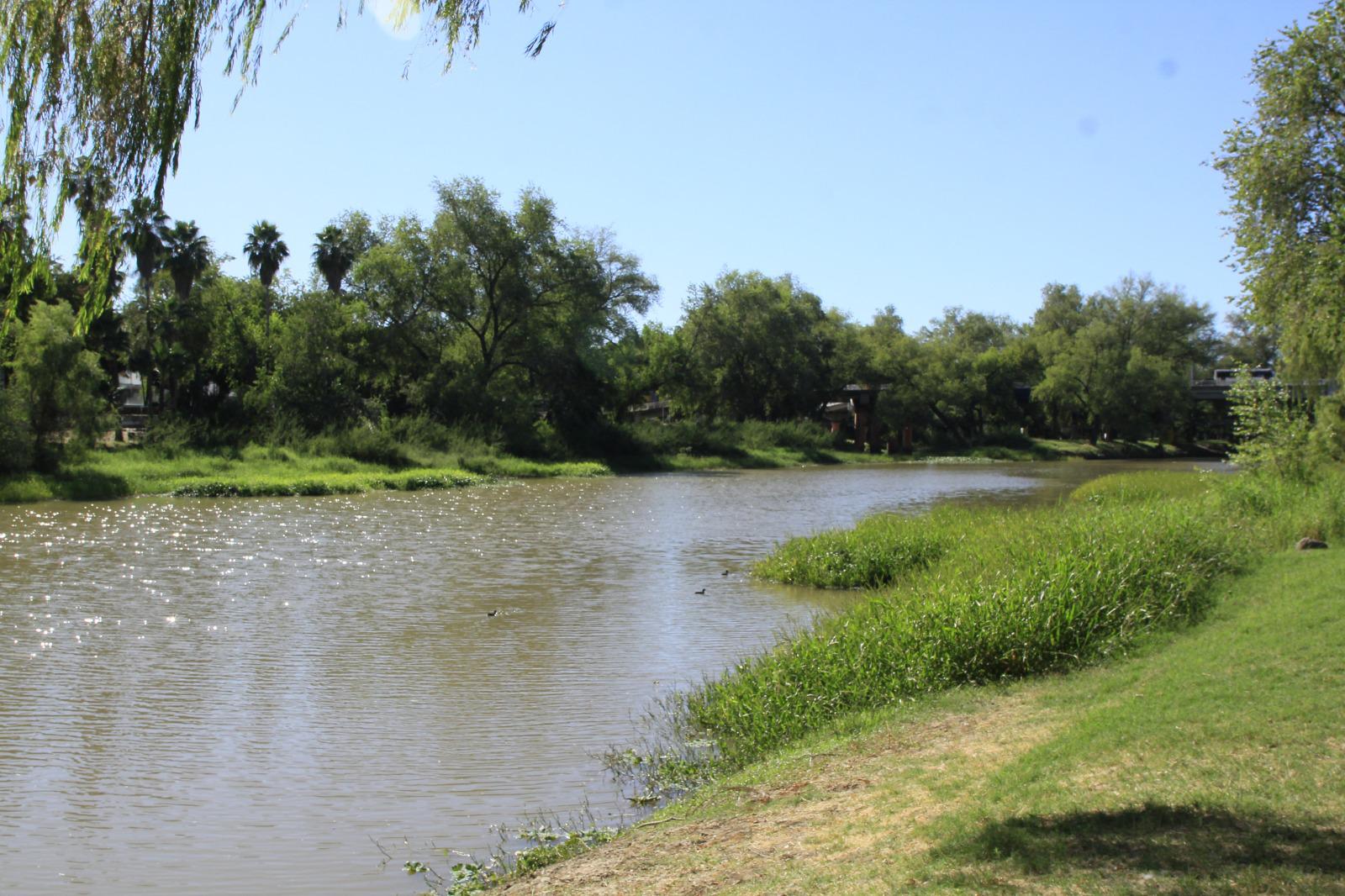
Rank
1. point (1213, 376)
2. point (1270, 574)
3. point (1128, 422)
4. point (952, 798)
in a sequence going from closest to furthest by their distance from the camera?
point (952, 798) → point (1270, 574) → point (1128, 422) → point (1213, 376)

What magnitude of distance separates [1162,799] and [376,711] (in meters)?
7.66

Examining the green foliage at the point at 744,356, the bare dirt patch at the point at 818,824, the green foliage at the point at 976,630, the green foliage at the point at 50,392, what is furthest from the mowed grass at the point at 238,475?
the bare dirt patch at the point at 818,824

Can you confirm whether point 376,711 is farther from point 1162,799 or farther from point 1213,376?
point 1213,376

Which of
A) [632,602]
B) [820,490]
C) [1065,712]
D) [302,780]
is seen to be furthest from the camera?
[820,490]

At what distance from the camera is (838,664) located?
407 inches

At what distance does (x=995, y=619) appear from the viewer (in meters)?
10.6

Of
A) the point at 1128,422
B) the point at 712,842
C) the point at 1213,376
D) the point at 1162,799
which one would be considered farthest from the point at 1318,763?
the point at 1213,376

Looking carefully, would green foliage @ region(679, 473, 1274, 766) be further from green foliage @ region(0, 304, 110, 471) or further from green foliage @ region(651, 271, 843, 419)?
green foliage @ region(651, 271, 843, 419)

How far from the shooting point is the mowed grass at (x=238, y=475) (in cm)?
3722

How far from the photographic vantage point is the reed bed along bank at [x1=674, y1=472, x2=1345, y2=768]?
32.3ft

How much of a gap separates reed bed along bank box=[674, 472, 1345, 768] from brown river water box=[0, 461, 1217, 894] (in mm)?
1367

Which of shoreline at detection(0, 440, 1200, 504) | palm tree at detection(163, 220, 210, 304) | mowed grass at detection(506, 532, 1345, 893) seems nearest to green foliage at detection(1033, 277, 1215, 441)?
shoreline at detection(0, 440, 1200, 504)

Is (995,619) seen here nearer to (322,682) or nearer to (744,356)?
(322,682)

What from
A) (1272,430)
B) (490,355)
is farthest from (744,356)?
(1272,430)
